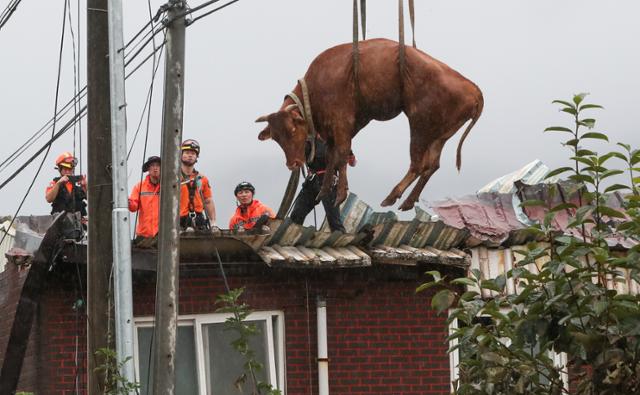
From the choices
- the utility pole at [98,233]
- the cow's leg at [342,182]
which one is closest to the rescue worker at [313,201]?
the utility pole at [98,233]

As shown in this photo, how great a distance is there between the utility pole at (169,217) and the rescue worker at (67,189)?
4.30 metres

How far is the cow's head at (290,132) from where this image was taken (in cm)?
976

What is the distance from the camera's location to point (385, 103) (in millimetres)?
9594

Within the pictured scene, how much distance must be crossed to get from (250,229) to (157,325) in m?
2.94

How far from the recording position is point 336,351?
612 inches

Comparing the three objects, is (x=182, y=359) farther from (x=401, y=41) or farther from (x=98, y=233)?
(x=401, y=41)

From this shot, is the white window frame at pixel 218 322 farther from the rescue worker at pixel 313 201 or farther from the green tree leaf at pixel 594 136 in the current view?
the green tree leaf at pixel 594 136

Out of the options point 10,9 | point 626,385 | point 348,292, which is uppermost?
point 10,9

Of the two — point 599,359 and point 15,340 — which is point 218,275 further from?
point 599,359

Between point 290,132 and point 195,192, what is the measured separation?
4.94 m

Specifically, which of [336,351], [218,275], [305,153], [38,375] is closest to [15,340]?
[38,375]

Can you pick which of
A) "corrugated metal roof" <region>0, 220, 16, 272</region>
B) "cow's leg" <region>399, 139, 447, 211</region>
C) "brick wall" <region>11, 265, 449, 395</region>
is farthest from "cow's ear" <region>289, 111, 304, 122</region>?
"corrugated metal roof" <region>0, 220, 16, 272</region>

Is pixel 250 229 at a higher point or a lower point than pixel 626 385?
higher

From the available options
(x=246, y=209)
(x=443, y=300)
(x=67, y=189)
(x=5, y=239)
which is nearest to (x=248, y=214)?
(x=246, y=209)
